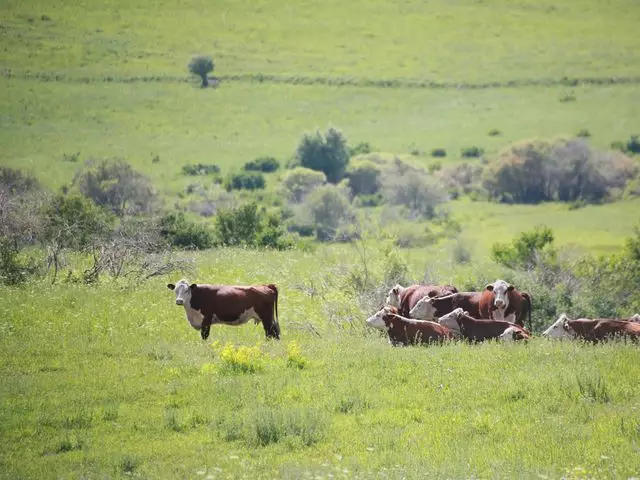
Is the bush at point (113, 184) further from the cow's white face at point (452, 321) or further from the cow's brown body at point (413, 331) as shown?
the cow's brown body at point (413, 331)

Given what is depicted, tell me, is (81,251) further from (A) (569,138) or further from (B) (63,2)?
(B) (63,2)

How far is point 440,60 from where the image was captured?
155375 millimetres

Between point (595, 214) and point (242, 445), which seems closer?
point (242, 445)

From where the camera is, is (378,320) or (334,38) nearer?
(378,320)

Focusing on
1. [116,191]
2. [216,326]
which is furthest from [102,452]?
[116,191]

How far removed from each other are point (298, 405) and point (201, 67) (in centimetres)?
12769

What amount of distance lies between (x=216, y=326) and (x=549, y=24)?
16146 centimetres

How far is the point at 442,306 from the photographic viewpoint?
23.3 meters

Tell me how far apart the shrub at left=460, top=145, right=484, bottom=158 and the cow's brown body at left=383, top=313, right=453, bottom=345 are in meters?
99.8

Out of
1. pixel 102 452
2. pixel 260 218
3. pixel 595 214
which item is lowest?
pixel 595 214

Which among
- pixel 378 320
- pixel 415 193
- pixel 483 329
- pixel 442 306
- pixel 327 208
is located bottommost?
pixel 415 193

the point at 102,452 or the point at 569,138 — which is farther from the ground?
the point at 102,452

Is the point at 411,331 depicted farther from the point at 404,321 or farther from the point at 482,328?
the point at 482,328

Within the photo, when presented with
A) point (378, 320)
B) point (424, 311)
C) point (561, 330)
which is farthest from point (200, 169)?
point (561, 330)
